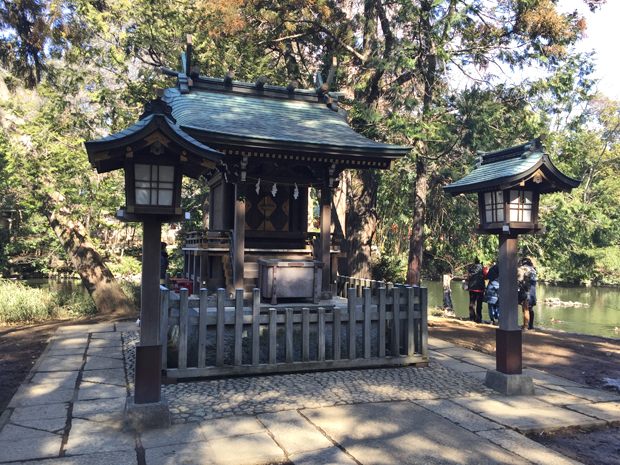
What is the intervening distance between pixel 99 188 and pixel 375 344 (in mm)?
9818

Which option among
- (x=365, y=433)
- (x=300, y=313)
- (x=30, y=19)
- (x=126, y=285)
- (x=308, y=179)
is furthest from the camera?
(x=126, y=285)

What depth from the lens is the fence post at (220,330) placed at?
603cm

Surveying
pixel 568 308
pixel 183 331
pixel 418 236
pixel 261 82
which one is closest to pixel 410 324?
pixel 183 331

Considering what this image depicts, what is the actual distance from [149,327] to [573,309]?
23505 mm

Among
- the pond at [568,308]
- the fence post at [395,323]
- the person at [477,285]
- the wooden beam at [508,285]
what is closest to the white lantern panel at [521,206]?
the wooden beam at [508,285]

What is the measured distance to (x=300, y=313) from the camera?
6672mm

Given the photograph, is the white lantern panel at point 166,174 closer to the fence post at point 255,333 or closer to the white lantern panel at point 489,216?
the fence post at point 255,333

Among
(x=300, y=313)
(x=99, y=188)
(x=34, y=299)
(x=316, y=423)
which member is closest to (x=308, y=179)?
(x=300, y=313)

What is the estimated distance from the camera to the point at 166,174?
4.88 m

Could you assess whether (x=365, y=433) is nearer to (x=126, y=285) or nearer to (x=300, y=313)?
(x=300, y=313)

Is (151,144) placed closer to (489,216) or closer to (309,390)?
(309,390)

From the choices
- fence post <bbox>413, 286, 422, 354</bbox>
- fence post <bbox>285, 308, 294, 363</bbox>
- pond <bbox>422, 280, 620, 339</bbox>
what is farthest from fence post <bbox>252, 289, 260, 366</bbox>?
pond <bbox>422, 280, 620, 339</bbox>

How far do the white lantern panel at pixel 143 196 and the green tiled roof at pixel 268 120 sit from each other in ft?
9.48

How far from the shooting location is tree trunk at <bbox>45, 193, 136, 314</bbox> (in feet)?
42.5
